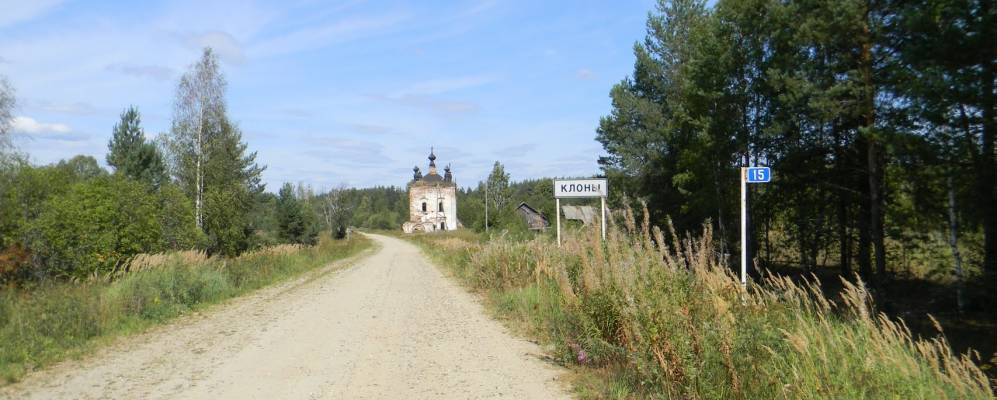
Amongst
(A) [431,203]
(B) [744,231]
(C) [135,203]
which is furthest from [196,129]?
(A) [431,203]

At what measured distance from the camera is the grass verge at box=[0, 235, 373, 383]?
774 centimetres

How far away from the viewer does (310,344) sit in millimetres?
8406

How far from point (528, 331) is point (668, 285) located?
3.88 meters

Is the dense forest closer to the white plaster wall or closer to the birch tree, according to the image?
the birch tree

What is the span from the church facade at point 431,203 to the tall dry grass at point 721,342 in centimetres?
7841

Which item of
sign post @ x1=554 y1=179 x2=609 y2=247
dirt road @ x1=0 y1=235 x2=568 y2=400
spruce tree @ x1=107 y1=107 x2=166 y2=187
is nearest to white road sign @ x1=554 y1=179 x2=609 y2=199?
sign post @ x1=554 y1=179 x2=609 y2=247

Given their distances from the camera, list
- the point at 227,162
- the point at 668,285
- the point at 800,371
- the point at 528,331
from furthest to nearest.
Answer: the point at 227,162, the point at 528,331, the point at 668,285, the point at 800,371

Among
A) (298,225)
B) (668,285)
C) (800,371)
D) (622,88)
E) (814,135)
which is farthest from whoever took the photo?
(298,225)

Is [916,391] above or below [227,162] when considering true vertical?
below

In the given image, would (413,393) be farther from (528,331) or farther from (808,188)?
(808,188)

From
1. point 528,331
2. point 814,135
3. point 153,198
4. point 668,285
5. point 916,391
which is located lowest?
point 528,331

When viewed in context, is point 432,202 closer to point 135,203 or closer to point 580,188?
point 135,203

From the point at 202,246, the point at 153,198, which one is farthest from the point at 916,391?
the point at 202,246

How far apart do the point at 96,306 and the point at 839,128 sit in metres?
20.3
